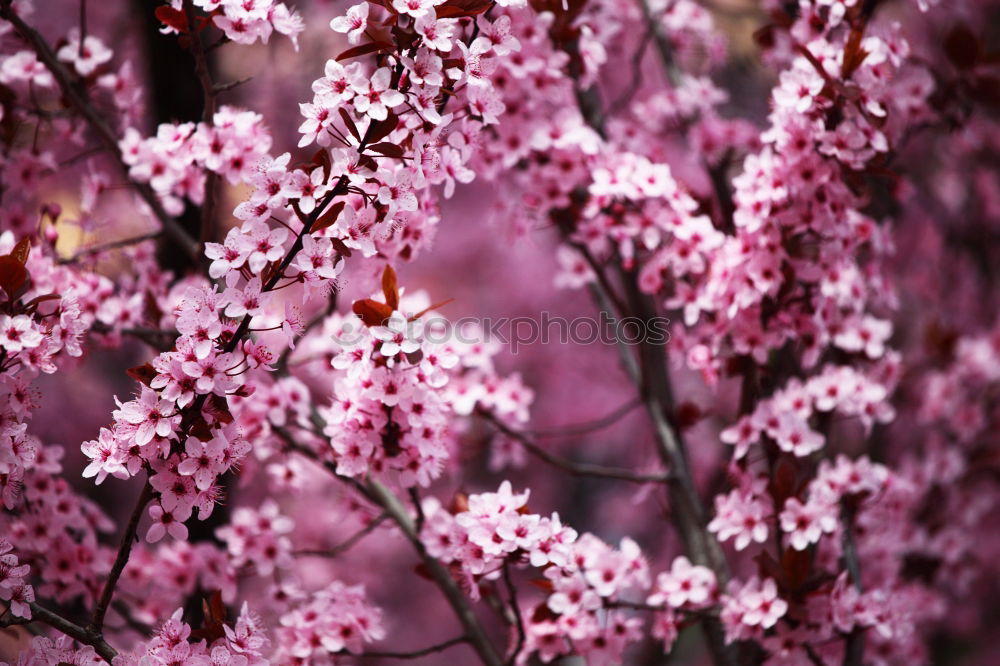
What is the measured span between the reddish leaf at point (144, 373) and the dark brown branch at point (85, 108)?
2.53 feet

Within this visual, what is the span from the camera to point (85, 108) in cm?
271

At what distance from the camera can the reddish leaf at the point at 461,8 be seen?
1.99m

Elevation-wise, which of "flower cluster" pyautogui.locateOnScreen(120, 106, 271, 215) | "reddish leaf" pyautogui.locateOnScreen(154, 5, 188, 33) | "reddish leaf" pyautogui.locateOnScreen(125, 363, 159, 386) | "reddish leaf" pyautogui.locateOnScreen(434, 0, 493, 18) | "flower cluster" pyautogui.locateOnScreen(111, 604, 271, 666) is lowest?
"flower cluster" pyautogui.locateOnScreen(111, 604, 271, 666)

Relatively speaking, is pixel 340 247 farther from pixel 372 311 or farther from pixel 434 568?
pixel 434 568

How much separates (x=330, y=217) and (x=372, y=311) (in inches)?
11.9

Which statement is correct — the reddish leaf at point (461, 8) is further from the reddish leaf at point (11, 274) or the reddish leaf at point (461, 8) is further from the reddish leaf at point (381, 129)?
the reddish leaf at point (11, 274)

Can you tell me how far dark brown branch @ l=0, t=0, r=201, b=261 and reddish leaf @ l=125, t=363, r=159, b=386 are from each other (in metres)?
0.77

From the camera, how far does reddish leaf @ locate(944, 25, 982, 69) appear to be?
126 inches

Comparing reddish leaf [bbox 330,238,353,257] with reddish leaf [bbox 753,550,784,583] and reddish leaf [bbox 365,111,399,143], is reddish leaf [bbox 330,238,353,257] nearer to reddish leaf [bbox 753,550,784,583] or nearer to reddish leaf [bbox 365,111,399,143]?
reddish leaf [bbox 365,111,399,143]

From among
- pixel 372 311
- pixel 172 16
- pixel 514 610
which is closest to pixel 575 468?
pixel 514 610

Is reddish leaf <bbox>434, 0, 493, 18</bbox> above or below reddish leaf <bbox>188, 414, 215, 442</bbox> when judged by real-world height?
above

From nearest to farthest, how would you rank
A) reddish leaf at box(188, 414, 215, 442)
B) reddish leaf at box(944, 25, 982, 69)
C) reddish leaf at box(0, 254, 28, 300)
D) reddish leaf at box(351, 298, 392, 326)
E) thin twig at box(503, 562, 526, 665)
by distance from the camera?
reddish leaf at box(188, 414, 215, 442) → reddish leaf at box(0, 254, 28, 300) → reddish leaf at box(351, 298, 392, 326) → thin twig at box(503, 562, 526, 665) → reddish leaf at box(944, 25, 982, 69)

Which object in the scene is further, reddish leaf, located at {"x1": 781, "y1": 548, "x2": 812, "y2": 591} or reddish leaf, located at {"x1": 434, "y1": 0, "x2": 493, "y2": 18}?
reddish leaf, located at {"x1": 781, "y1": 548, "x2": 812, "y2": 591}

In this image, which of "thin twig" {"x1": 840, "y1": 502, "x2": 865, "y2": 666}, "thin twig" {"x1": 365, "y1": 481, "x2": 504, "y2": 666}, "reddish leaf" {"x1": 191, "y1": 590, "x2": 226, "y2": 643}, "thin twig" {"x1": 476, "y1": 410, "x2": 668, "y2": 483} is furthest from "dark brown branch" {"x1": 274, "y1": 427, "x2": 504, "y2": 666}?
"thin twig" {"x1": 840, "y1": 502, "x2": 865, "y2": 666}
